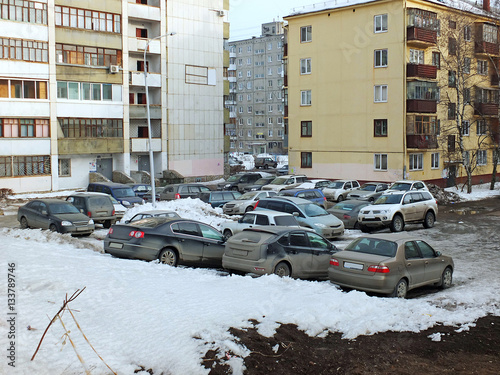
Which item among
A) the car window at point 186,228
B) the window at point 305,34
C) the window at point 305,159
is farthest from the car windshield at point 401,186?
the car window at point 186,228

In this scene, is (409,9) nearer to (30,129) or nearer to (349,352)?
(30,129)

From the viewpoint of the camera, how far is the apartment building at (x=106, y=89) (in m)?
43.2

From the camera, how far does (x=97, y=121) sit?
157 feet

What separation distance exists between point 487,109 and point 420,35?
10622 mm

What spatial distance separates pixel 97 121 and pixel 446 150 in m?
28.9

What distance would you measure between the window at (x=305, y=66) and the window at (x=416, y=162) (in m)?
11.3

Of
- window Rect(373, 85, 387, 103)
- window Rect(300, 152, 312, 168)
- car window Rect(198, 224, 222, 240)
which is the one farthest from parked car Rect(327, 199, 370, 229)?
window Rect(300, 152, 312, 168)

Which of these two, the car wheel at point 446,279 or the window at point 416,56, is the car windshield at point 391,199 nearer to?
the car wheel at point 446,279

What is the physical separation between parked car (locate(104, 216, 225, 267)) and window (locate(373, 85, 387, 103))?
32.4 m

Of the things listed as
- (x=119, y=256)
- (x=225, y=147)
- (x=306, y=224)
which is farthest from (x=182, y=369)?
(x=225, y=147)

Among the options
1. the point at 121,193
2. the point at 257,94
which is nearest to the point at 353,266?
the point at 121,193

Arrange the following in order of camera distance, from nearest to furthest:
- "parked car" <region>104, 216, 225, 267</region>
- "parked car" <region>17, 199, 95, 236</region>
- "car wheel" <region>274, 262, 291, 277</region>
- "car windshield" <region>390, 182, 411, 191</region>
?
"car wheel" <region>274, 262, 291, 277</region>
"parked car" <region>104, 216, 225, 267</region>
"parked car" <region>17, 199, 95, 236</region>
"car windshield" <region>390, 182, 411, 191</region>

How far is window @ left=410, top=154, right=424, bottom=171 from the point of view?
149 ft

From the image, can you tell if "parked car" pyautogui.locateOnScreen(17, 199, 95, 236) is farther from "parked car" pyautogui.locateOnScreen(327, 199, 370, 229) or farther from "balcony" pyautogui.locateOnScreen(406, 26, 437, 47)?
"balcony" pyautogui.locateOnScreen(406, 26, 437, 47)
